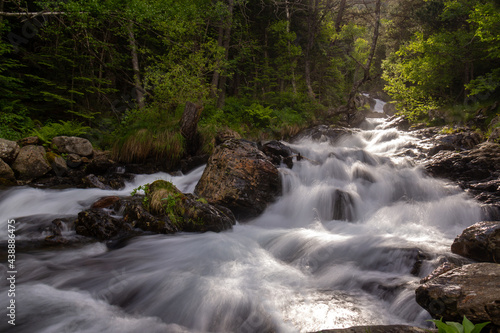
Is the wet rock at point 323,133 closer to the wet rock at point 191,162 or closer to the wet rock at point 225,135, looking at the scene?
the wet rock at point 225,135

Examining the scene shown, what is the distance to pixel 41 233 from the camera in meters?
4.80

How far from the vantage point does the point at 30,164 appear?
7.12 metres

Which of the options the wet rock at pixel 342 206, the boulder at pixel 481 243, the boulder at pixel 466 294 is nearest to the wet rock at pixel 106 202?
the wet rock at pixel 342 206

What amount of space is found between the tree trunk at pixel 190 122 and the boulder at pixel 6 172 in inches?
191

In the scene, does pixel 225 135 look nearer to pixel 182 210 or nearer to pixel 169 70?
pixel 169 70

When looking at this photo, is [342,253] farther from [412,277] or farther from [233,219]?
[233,219]

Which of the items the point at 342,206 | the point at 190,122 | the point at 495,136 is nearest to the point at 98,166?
the point at 190,122

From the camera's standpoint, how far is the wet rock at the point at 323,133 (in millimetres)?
14336

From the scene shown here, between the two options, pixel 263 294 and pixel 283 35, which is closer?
pixel 263 294

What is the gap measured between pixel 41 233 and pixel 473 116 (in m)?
15.5

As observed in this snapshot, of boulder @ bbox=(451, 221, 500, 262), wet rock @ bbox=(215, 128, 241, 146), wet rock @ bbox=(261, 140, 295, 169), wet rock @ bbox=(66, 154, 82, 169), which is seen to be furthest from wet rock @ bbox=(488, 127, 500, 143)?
wet rock @ bbox=(66, 154, 82, 169)

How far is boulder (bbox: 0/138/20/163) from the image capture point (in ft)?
22.2

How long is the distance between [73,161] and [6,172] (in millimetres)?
1717

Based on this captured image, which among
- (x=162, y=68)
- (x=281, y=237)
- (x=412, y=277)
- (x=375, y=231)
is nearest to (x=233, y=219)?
(x=281, y=237)
